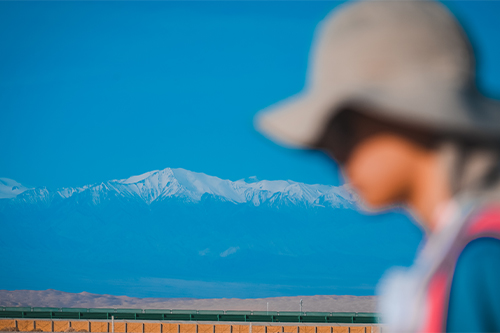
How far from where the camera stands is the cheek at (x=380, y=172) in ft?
5.26

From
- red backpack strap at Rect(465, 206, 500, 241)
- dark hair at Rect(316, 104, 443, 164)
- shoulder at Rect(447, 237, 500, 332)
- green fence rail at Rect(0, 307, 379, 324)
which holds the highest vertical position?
green fence rail at Rect(0, 307, 379, 324)

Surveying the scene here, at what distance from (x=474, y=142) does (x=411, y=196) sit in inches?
8.9

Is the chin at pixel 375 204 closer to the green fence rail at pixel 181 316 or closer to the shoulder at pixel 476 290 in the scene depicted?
the shoulder at pixel 476 290

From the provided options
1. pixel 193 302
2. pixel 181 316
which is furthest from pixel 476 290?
pixel 193 302

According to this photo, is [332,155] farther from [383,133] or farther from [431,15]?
[431,15]

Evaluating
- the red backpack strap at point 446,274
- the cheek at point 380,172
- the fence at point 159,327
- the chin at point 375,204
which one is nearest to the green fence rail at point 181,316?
the fence at point 159,327

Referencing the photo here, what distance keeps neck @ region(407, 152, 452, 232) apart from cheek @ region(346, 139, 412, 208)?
27 millimetres

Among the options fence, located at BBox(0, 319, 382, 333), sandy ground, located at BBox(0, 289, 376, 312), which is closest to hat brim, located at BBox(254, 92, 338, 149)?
fence, located at BBox(0, 319, 382, 333)

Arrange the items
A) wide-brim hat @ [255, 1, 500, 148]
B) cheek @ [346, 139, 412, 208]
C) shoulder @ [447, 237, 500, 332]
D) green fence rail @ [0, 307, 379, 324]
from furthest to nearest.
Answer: green fence rail @ [0, 307, 379, 324], cheek @ [346, 139, 412, 208], wide-brim hat @ [255, 1, 500, 148], shoulder @ [447, 237, 500, 332]

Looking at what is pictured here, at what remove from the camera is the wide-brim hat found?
4.84ft

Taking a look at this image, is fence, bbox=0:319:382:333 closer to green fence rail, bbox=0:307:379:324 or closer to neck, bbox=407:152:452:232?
green fence rail, bbox=0:307:379:324

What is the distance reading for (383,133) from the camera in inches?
62.9

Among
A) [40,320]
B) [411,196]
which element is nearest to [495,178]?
[411,196]

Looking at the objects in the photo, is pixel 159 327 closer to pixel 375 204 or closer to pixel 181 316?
pixel 181 316
